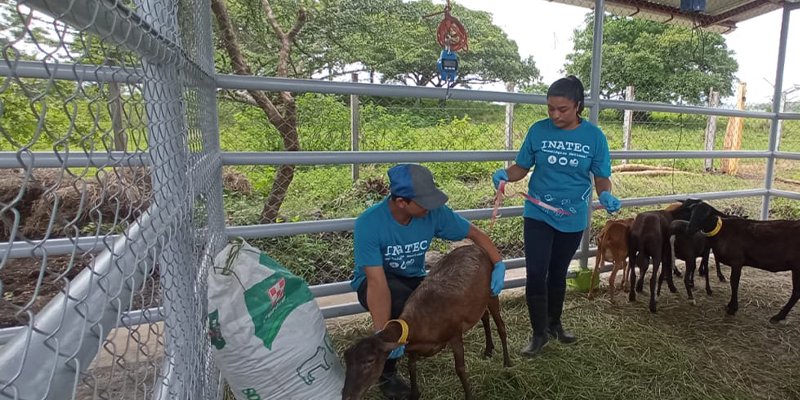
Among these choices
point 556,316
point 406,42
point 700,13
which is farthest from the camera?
point 406,42

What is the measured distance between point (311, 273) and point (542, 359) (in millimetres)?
2367

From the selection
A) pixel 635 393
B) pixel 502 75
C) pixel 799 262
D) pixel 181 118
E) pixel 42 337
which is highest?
pixel 502 75

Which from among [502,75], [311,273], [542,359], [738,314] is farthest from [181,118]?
[502,75]

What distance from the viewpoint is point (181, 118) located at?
4.88 feet

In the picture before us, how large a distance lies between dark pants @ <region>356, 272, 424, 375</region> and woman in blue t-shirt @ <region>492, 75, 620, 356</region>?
38.0 inches

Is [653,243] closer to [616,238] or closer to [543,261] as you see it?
[616,238]

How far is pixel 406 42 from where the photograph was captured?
13.1 meters

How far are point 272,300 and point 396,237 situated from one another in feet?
3.02

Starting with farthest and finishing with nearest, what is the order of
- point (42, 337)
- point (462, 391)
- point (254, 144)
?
point (254, 144) < point (462, 391) < point (42, 337)


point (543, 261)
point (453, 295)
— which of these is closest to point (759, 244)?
point (543, 261)

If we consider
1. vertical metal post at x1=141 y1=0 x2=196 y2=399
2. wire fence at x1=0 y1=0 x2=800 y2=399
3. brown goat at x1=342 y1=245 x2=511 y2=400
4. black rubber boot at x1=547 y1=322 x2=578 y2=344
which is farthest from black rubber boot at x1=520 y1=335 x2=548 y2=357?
vertical metal post at x1=141 y1=0 x2=196 y2=399

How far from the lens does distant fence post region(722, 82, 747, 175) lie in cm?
1120

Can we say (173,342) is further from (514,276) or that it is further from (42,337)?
(514,276)

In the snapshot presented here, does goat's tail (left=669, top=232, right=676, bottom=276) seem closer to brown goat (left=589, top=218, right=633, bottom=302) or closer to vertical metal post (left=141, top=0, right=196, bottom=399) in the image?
brown goat (left=589, top=218, right=633, bottom=302)
